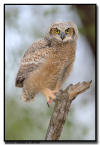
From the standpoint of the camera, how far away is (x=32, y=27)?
3.84 m

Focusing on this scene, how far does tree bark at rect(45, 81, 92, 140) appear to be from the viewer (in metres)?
3.28

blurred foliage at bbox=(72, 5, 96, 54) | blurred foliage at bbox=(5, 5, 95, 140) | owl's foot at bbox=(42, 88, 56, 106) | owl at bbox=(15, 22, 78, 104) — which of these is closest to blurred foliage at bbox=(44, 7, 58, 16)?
blurred foliage at bbox=(5, 5, 95, 140)

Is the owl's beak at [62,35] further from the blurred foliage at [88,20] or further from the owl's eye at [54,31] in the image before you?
the blurred foliage at [88,20]

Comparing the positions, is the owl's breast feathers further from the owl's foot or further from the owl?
the owl's foot

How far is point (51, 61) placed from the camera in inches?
131

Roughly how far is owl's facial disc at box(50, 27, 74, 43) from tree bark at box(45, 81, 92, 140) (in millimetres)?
344

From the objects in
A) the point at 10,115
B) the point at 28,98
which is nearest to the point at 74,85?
the point at 28,98

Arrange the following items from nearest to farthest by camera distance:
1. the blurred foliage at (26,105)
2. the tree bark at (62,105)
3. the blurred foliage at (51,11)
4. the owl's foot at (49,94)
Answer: the tree bark at (62,105), the owl's foot at (49,94), the blurred foliage at (26,105), the blurred foliage at (51,11)

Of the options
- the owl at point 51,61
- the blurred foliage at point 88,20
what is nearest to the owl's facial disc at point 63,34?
the owl at point 51,61

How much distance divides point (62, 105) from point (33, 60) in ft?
1.31

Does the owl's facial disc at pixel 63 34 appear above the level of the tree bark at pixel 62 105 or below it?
above

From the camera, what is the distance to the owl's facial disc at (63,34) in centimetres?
332

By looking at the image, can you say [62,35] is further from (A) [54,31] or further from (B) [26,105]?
(B) [26,105]

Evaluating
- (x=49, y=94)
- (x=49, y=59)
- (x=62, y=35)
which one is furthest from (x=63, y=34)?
(x=49, y=94)
